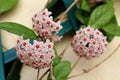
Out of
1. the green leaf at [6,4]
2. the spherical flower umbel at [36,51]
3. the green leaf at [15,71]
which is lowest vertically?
the green leaf at [15,71]

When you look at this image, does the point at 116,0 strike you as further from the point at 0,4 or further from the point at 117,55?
the point at 0,4

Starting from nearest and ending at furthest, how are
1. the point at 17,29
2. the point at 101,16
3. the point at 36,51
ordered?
the point at 36,51 → the point at 17,29 → the point at 101,16

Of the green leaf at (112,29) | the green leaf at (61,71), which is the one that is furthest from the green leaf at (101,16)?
the green leaf at (61,71)

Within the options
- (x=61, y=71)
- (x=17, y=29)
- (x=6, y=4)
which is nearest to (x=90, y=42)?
(x=61, y=71)

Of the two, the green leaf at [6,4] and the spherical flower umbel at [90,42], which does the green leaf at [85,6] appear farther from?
the green leaf at [6,4]

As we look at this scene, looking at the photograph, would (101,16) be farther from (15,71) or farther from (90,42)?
(15,71)

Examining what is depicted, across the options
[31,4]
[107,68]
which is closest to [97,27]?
[107,68]
